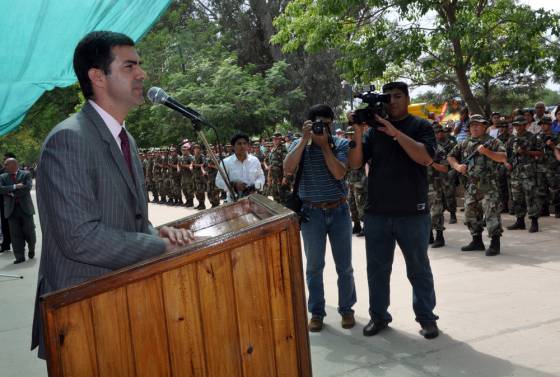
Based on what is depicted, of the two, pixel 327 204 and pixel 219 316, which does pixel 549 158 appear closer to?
pixel 327 204

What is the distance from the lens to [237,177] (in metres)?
6.88

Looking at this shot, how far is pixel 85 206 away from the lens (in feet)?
6.11

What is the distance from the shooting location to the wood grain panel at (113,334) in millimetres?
1745

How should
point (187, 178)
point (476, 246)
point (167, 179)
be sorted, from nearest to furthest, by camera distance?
point (476, 246) → point (187, 178) → point (167, 179)

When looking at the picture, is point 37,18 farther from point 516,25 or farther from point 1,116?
point 516,25

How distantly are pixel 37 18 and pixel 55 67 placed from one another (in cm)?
30

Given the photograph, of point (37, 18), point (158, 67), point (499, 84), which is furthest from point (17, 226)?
point (158, 67)

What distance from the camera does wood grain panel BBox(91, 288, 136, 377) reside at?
1.75 meters

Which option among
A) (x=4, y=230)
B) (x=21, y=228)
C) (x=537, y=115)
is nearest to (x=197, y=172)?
(x=4, y=230)

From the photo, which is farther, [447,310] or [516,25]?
[516,25]

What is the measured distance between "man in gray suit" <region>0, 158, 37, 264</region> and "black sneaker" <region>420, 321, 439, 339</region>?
8022mm

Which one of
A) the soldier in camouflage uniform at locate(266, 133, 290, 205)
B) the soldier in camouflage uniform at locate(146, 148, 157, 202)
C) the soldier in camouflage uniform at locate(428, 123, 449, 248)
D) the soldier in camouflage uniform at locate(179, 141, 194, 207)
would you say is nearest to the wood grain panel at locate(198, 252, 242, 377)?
the soldier in camouflage uniform at locate(428, 123, 449, 248)

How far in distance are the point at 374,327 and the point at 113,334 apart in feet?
10.4

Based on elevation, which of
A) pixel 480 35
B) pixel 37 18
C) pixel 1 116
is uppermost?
pixel 480 35
